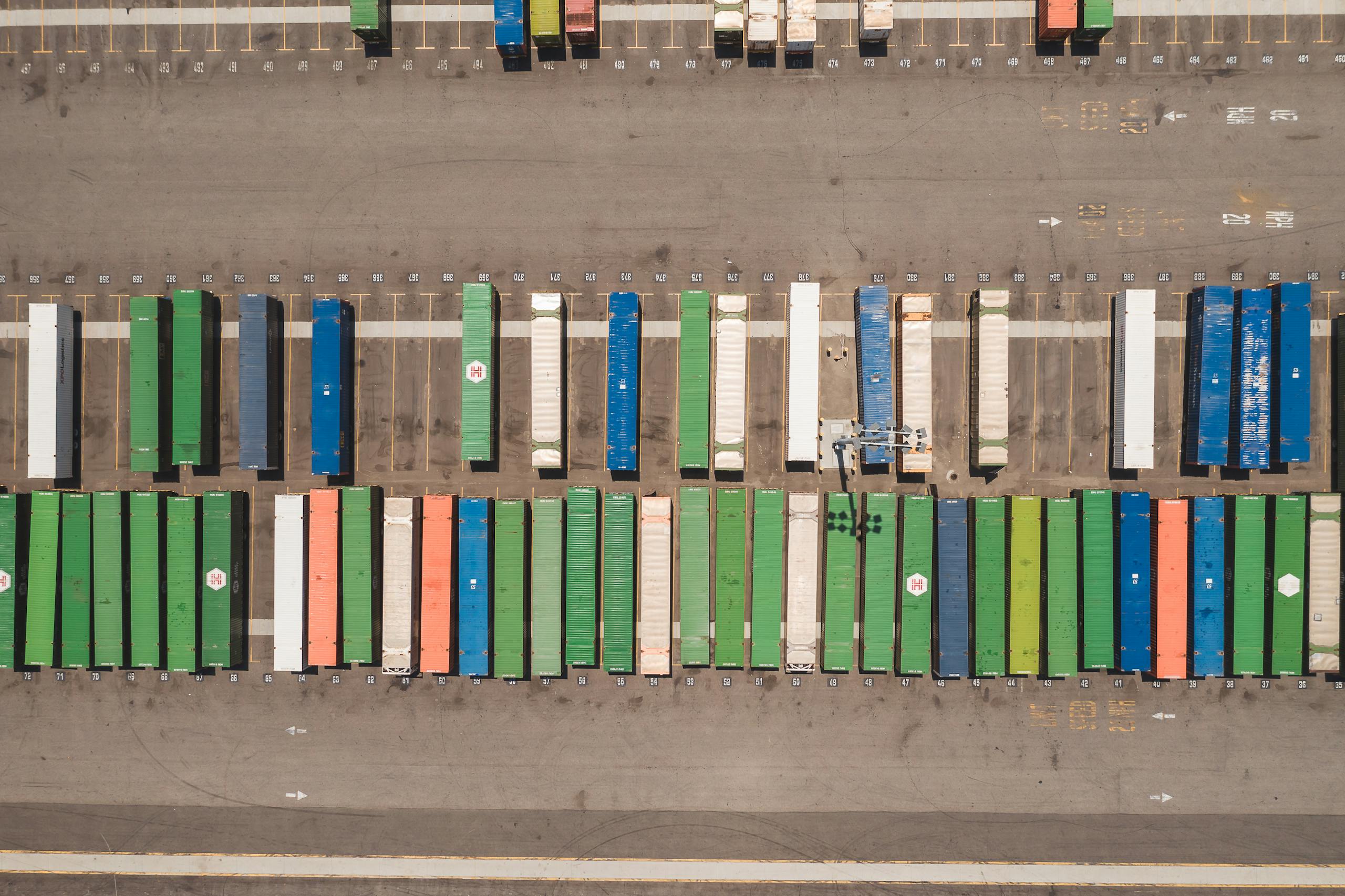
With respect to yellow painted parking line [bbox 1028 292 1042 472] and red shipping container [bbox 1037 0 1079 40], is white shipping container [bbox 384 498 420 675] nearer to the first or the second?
yellow painted parking line [bbox 1028 292 1042 472]

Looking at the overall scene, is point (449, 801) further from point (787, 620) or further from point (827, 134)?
point (827, 134)

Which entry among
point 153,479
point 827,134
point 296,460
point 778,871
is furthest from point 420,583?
point 827,134

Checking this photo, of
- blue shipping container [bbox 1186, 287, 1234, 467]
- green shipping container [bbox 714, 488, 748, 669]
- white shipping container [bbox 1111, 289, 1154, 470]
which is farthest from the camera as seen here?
green shipping container [bbox 714, 488, 748, 669]

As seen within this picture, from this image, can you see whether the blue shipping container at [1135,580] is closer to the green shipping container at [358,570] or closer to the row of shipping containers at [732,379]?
the row of shipping containers at [732,379]

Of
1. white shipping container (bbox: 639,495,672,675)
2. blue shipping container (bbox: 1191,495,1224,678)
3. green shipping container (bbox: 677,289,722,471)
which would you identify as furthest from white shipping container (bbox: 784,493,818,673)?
blue shipping container (bbox: 1191,495,1224,678)

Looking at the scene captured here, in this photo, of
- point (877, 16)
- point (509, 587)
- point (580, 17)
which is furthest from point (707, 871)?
point (877, 16)

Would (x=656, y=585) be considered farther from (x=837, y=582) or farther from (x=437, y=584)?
(x=437, y=584)

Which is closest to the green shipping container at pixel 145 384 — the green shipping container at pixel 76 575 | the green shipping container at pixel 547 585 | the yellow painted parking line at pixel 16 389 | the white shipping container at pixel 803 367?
the green shipping container at pixel 76 575
